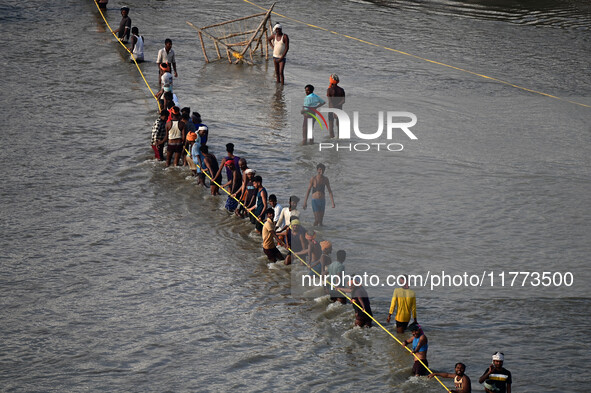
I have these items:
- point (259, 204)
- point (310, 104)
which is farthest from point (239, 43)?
point (259, 204)

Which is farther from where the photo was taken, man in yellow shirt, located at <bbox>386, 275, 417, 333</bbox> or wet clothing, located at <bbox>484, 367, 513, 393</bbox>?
man in yellow shirt, located at <bbox>386, 275, 417, 333</bbox>

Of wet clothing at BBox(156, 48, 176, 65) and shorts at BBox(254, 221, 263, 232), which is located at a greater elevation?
wet clothing at BBox(156, 48, 176, 65)

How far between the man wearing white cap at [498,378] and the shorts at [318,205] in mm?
6573

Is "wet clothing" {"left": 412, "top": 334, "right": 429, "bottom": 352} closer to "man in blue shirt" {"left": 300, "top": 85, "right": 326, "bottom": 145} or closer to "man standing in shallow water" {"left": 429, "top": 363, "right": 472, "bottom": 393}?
"man standing in shallow water" {"left": 429, "top": 363, "right": 472, "bottom": 393}

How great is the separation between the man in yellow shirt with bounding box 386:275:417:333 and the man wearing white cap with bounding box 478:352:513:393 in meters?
1.95

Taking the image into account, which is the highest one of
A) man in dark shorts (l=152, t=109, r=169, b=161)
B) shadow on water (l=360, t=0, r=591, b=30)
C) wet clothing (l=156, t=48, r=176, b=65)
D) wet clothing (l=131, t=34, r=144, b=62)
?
shadow on water (l=360, t=0, r=591, b=30)

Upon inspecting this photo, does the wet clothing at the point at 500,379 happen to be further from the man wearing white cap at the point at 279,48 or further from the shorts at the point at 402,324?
the man wearing white cap at the point at 279,48

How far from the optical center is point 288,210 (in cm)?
1526

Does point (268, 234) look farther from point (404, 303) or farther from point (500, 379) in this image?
point (500, 379)

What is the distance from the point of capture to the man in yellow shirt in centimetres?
1253

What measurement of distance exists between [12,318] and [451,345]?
7.34 meters

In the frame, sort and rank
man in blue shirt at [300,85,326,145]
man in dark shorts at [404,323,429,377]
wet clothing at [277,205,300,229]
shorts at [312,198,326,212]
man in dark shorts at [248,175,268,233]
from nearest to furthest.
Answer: man in dark shorts at [404,323,429,377] → wet clothing at [277,205,300,229] → man in dark shorts at [248,175,268,233] → shorts at [312,198,326,212] → man in blue shirt at [300,85,326,145]

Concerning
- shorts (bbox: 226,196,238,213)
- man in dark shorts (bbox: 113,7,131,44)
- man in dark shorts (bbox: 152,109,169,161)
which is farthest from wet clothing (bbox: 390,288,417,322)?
man in dark shorts (bbox: 113,7,131,44)

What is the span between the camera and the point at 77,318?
43.0 ft
